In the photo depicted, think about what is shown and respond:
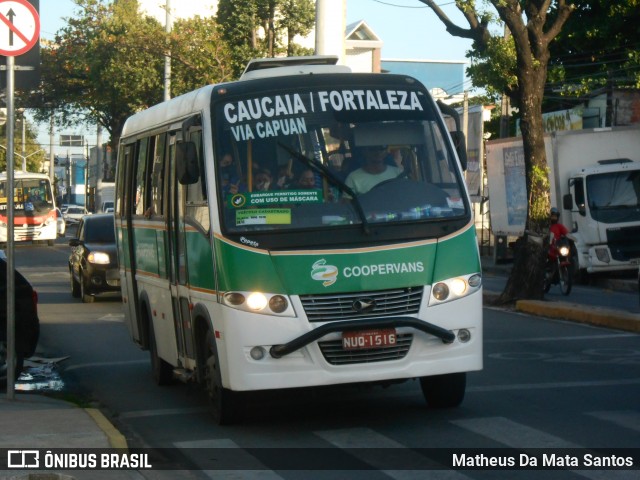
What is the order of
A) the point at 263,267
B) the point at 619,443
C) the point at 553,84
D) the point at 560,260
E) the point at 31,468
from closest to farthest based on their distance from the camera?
the point at 31,468, the point at 619,443, the point at 263,267, the point at 560,260, the point at 553,84

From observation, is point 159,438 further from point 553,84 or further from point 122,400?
point 553,84

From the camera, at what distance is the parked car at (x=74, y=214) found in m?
83.2

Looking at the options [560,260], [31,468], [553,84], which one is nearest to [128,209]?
[31,468]

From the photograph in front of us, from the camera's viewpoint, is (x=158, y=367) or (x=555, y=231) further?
(x=555, y=231)

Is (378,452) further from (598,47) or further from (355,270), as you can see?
(598,47)

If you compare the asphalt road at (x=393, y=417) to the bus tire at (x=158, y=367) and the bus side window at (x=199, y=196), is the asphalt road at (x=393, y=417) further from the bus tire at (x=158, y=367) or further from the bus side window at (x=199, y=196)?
the bus side window at (x=199, y=196)

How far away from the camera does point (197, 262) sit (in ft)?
32.2

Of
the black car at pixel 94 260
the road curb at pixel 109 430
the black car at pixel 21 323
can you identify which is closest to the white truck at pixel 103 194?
the black car at pixel 94 260

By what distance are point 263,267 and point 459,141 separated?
2246 mm

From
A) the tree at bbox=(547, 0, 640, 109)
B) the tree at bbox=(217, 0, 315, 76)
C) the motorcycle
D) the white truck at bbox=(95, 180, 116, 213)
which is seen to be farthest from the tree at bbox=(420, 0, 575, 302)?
the white truck at bbox=(95, 180, 116, 213)

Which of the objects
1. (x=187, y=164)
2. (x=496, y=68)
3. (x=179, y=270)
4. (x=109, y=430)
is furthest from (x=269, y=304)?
(x=496, y=68)

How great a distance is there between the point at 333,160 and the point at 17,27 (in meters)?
3.33

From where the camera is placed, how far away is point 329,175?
9.30 meters

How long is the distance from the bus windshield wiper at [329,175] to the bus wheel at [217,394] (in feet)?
4.85
